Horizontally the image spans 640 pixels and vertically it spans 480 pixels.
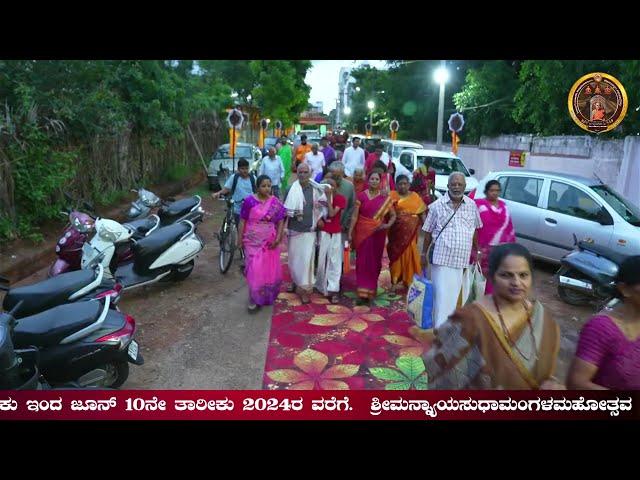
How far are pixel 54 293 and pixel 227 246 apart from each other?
3.31 metres

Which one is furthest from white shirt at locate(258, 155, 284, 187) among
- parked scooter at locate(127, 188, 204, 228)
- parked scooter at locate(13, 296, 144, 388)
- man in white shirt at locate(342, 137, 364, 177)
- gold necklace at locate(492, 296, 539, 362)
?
gold necklace at locate(492, 296, 539, 362)

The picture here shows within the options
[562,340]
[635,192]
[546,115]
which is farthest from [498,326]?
[546,115]

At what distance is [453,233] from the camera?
4281 millimetres

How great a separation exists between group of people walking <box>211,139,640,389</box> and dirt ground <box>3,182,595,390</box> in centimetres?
19

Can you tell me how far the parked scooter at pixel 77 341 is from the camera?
128 inches

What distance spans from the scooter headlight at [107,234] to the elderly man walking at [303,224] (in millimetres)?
1928

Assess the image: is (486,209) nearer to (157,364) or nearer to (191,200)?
(157,364)

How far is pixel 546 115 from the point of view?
Result: 1277cm

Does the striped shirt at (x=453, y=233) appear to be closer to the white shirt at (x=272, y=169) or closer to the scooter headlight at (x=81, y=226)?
the scooter headlight at (x=81, y=226)

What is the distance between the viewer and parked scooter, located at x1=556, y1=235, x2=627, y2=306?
5.32 m

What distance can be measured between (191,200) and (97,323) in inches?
162

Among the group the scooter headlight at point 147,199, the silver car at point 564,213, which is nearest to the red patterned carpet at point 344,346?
the silver car at point 564,213

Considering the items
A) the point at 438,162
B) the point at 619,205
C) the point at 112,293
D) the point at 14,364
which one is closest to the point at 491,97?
the point at 438,162

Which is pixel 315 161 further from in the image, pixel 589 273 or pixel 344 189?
pixel 589 273
